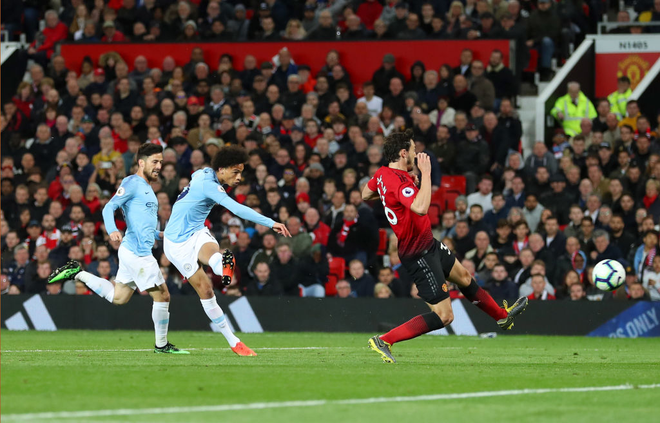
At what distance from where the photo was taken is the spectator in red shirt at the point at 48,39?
27688 mm

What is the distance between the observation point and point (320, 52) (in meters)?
25.7

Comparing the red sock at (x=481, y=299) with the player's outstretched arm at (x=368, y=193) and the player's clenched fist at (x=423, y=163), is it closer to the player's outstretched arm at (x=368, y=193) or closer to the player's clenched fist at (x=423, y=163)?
the player's outstretched arm at (x=368, y=193)

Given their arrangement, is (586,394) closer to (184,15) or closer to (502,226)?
(502,226)

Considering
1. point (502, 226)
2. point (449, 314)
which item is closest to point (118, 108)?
point (502, 226)

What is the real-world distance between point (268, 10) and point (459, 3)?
4.51 meters

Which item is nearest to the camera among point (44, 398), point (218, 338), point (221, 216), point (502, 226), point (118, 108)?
point (44, 398)

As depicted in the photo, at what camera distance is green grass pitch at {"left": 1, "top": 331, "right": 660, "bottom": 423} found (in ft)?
24.6

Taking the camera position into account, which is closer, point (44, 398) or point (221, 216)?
point (44, 398)

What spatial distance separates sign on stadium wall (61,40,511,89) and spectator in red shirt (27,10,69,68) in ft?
1.99

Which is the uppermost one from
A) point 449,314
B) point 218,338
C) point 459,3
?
point 459,3

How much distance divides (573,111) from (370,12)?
18.9 ft

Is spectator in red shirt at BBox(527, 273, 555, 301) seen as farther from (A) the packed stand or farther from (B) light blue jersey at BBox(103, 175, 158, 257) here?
(B) light blue jersey at BBox(103, 175, 158, 257)

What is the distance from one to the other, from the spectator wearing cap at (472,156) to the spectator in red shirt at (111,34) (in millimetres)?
9381

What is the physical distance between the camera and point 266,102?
24.2 metres
